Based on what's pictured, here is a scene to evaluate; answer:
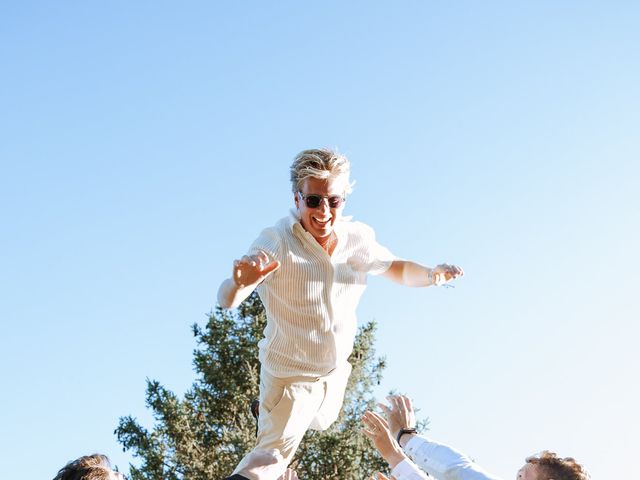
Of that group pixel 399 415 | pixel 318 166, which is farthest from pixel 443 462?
pixel 318 166

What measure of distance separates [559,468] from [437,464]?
24.4 inches

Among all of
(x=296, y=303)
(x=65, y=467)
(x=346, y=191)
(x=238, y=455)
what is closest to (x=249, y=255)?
(x=296, y=303)

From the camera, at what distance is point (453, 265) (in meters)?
4.31

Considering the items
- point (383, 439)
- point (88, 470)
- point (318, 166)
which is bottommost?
point (88, 470)

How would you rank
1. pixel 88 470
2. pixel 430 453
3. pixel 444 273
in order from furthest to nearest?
1. pixel 444 273
2. pixel 430 453
3. pixel 88 470

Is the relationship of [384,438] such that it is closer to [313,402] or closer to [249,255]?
[313,402]

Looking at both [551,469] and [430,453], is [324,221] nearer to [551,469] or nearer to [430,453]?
[430,453]

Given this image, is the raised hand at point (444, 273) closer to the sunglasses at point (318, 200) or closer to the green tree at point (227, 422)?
the sunglasses at point (318, 200)

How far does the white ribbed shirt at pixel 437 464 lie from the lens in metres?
3.19

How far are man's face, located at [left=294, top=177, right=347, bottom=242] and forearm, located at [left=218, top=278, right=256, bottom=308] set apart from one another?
65 cm

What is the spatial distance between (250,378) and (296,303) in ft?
44.2

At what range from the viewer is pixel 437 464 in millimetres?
3377

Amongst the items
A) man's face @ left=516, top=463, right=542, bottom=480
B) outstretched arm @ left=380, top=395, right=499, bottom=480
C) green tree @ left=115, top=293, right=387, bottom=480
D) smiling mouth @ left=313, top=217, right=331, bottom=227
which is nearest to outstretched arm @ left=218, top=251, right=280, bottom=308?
smiling mouth @ left=313, top=217, right=331, bottom=227

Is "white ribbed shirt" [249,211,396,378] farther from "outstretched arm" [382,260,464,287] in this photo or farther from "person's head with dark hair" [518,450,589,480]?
"person's head with dark hair" [518,450,589,480]
